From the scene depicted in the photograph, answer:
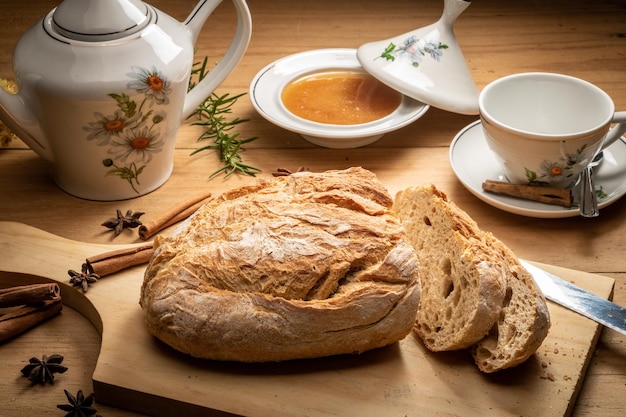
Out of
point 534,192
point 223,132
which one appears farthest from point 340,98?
point 534,192

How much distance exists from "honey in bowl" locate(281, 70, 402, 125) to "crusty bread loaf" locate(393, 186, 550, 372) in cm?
65

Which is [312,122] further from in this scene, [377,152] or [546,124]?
[546,124]

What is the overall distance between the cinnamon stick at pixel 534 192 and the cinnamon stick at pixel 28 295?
1089 millimetres

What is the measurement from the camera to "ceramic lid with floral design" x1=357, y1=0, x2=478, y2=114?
2387 millimetres

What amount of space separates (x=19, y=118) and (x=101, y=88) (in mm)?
232

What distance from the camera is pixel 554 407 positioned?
61.5 inches

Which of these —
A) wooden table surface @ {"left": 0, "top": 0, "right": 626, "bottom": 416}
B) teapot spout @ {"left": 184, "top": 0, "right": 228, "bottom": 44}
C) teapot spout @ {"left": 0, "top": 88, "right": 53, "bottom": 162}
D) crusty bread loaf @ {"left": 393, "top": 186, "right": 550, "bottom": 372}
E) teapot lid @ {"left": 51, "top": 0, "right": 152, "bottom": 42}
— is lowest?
wooden table surface @ {"left": 0, "top": 0, "right": 626, "bottom": 416}

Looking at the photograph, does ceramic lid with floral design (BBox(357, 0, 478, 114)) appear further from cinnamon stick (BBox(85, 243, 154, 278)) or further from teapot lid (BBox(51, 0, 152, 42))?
cinnamon stick (BBox(85, 243, 154, 278))

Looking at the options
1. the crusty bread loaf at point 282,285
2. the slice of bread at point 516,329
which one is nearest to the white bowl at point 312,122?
the crusty bread loaf at point 282,285

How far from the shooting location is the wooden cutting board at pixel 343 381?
5.06 feet

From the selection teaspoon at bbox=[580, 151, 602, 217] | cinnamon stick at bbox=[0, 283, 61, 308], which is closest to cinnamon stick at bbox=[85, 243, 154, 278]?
cinnamon stick at bbox=[0, 283, 61, 308]

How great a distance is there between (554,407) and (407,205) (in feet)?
1.78

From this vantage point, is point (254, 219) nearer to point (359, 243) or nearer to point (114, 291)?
point (359, 243)

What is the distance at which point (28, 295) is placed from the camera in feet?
5.85
